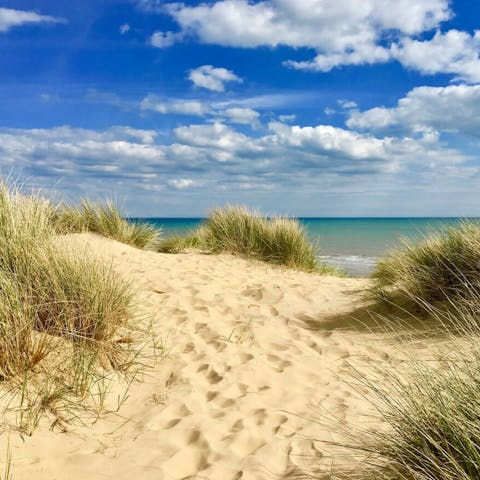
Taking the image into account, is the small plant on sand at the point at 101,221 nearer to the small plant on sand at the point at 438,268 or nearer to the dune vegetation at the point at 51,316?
the dune vegetation at the point at 51,316

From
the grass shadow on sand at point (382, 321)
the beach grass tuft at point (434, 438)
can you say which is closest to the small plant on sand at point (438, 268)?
the grass shadow on sand at point (382, 321)

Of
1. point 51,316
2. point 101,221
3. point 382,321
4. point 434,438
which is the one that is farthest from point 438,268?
point 101,221

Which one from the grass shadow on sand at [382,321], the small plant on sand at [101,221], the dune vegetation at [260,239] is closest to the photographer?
the grass shadow on sand at [382,321]

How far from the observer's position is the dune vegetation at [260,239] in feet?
29.0

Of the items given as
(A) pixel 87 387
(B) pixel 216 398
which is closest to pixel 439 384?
(B) pixel 216 398

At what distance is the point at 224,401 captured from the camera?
3.39 metres

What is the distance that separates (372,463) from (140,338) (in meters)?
2.47

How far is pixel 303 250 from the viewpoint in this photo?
891 centimetres

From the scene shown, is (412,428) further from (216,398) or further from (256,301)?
(256,301)

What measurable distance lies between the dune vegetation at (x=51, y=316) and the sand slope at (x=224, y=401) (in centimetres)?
34

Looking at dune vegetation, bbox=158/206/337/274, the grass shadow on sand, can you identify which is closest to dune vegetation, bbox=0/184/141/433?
the grass shadow on sand

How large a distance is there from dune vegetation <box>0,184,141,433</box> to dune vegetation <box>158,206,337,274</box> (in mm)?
4566

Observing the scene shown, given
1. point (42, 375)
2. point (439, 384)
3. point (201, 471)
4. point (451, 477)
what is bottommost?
point (201, 471)

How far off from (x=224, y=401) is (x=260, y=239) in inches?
230
